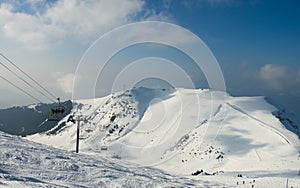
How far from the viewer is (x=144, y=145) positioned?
325 ft

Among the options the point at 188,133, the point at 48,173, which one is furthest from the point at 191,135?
the point at 48,173

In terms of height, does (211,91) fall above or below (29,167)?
above

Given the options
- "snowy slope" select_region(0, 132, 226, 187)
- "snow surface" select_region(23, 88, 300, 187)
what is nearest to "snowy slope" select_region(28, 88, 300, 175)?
"snow surface" select_region(23, 88, 300, 187)

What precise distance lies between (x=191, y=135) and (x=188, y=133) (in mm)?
2738

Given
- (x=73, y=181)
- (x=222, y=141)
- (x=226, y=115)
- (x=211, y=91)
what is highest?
(x=211, y=91)

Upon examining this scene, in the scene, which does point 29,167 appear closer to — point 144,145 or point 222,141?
point 222,141

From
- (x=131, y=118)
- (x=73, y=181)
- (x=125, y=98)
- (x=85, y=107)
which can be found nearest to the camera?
(x=73, y=181)

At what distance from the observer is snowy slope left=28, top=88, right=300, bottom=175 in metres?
66.2

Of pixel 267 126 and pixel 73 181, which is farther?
pixel 267 126

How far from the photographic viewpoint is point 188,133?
299ft

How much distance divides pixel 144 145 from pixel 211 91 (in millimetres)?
44400

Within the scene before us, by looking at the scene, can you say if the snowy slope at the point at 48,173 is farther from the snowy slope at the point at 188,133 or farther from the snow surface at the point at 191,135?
the snowy slope at the point at 188,133

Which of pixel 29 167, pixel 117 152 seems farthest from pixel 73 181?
pixel 117 152

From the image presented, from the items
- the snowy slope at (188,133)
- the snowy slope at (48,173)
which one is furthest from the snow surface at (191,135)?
the snowy slope at (48,173)
